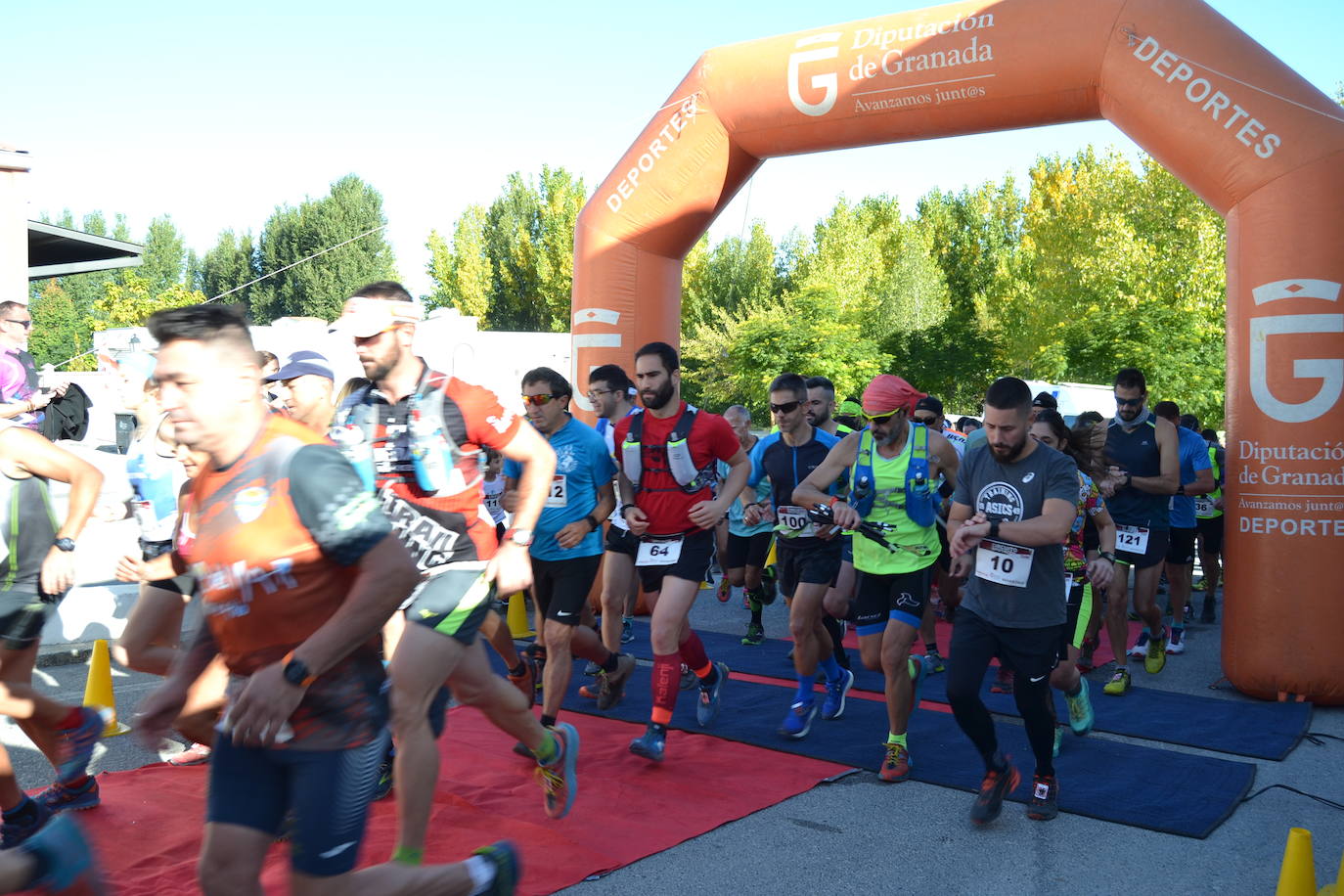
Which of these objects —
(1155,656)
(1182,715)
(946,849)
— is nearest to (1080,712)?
(1182,715)

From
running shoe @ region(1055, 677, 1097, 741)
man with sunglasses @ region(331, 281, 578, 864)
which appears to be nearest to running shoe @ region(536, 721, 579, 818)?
man with sunglasses @ region(331, 281, 578, 864)

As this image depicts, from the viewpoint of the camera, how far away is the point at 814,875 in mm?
4289

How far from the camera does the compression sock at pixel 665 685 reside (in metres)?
5.69

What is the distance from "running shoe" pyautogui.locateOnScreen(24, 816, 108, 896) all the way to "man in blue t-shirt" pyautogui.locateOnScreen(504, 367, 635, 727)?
3.15 m

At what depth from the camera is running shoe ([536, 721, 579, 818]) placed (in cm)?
449

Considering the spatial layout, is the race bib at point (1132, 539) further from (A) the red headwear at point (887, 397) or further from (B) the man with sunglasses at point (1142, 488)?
(A) the red headwear at point (887, 397)

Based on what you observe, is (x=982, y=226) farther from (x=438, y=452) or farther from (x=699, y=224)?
(x=438, y=452)

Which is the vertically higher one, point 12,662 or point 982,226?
point 982,226

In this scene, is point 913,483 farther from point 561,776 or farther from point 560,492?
point 561,776

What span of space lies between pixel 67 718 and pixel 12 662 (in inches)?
12.2

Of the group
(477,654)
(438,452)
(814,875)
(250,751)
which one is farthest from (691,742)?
(250,751)

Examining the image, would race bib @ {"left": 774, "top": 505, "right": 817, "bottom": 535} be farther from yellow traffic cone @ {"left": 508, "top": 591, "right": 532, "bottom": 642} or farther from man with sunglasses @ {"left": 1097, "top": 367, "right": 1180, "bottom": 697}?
yellow traffic cone @ {"left": 508, "top": 591, "right": 532, "bottom": 642}

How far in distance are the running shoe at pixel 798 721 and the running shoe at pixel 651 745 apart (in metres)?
0.81

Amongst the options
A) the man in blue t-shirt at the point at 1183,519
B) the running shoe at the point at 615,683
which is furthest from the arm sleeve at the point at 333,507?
the man in blue t-shirt at the point at 1183,519
